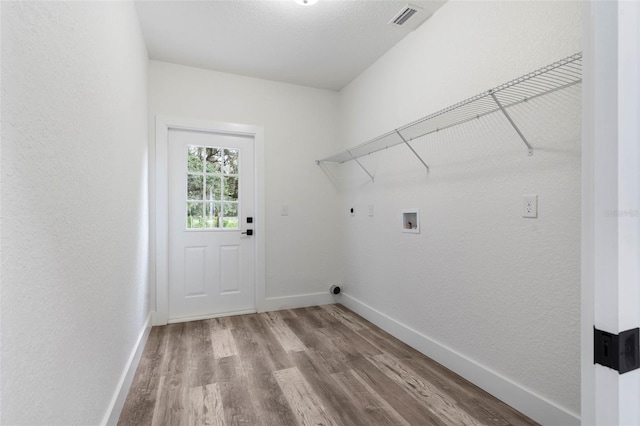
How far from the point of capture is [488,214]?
1.87 metres

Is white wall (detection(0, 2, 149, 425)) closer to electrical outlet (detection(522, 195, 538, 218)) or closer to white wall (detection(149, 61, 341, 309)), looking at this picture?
white wall (detection(149, 61, 341, 309))

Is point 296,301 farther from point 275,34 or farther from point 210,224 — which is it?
point 275,34

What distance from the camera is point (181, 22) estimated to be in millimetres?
2400

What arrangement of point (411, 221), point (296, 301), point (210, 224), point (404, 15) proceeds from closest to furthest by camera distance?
1. point (404, 15)
2. point (411, 221)
3. point (210, 224)
4. point (296, 301)

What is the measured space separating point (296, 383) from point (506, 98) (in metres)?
2.05

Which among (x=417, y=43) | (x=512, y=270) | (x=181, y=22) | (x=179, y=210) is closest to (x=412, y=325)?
(x=512, y=270)

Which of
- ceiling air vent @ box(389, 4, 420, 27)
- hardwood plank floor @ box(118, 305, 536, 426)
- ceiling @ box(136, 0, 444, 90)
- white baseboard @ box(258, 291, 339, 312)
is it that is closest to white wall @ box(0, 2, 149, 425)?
hardwood plank floor @ box(118, 305, 536, 426)

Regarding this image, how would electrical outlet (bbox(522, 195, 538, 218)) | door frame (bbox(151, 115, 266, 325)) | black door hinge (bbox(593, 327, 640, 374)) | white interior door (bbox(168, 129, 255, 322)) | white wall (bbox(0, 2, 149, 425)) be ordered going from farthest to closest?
1. white interior door (bbox(168, 129, 255, 322))
2. door frame (bbox(151, 115, 266, 325))
3. electrical outlet (bbox(522, 195, 538, 218))
4. white wall (bbox(0, 2, 149, 425))
5. black door hinge (bbox(593, 327, 640, 374))

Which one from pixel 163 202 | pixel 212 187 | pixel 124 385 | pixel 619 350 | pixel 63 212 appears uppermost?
pixel 212 187

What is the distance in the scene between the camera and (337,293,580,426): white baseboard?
1.54 m

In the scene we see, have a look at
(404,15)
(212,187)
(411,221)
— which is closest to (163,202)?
(212,187)

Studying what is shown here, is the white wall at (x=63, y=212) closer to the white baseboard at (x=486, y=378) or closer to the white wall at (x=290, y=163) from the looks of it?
the white wall at (x=290, y=163)

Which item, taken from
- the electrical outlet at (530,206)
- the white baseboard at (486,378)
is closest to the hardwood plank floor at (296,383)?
the white baseboard at (486,378)

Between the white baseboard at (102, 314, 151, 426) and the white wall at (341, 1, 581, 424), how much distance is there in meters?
1.93
